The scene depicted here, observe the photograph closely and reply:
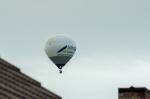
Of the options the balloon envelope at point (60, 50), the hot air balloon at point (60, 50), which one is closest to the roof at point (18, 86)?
the hot air balloon at point (60, 50)

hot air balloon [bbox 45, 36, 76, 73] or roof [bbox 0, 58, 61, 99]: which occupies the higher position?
hot air balloon [bbox 45, 36, 76, 73]

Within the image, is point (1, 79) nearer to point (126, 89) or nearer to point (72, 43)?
point (126, 89)

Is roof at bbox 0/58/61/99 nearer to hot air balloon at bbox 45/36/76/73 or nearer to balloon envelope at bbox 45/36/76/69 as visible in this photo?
hot air balloon at bbox 45/36/76/73

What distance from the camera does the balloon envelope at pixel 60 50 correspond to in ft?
129

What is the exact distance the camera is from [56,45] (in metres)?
40.5

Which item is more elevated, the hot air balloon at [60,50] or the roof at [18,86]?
the hot air balloon at [60,50]

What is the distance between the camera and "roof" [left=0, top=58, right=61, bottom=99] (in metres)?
7.76

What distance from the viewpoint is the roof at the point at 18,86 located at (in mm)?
7764

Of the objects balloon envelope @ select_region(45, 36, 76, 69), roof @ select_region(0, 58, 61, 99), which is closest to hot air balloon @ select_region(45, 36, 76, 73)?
balloon envelope @ select_region(45, 36, 76, 69)

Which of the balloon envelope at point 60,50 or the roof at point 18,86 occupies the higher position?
the balloon envelope at point 60,50

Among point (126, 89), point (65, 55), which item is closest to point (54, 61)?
point (65, 55)

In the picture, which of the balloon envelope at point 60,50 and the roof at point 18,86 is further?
the balloon envelope at point 60,50

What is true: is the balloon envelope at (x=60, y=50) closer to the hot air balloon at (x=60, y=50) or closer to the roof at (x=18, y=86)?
the hot air balloon at (x=60, y=50)

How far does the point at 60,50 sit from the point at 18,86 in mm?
31558
